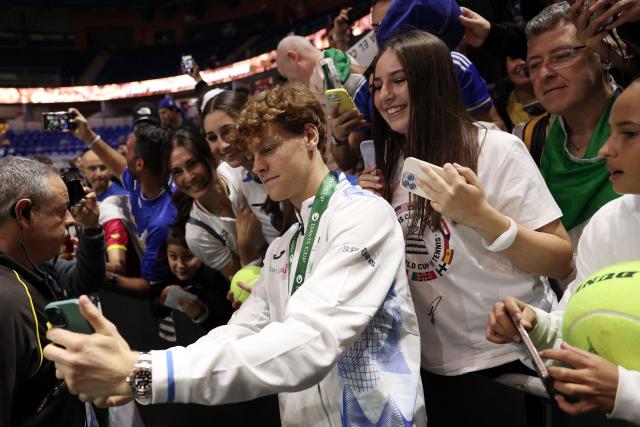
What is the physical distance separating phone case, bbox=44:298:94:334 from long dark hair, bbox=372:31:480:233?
3.44 feet

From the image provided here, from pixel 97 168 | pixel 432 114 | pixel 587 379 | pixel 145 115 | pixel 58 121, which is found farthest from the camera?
pixel 97 168

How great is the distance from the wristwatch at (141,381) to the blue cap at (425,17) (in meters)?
1.57

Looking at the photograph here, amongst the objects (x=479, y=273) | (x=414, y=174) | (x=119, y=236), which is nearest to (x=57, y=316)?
(x=414, y=174)

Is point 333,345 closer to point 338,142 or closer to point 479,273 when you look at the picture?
point 479,273

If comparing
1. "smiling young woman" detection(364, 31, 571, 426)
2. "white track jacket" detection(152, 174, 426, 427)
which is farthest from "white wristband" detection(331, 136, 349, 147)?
"white track jacket" detection(152, 174, 426, 427)

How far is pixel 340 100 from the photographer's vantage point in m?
2.34

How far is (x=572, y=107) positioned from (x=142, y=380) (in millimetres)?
1651

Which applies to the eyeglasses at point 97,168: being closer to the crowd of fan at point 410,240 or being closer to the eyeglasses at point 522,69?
the crowd of fan at point 410,240

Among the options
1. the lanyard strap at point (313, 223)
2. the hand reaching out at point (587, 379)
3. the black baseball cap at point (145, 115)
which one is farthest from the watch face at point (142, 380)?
the black baseball cap at point (145, 115)

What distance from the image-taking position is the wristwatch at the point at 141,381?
1.15m

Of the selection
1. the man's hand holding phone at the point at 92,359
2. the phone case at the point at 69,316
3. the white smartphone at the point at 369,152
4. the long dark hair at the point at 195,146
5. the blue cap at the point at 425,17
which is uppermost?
the blue cap at the point at 425,17

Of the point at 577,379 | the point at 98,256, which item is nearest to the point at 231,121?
the point at 98,256

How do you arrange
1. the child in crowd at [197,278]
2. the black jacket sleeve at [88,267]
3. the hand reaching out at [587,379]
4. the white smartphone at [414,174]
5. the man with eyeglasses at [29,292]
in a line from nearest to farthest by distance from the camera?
the hand reaching out at [587,379], the white smartphone at [414,174], the man with eyeglasses at [29,292], the black jacket sleeve at [88,267], the child in crowd at [197,278]

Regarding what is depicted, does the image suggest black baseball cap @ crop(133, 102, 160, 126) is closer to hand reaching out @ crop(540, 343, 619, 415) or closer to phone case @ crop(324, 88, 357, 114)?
phone case @ crop(324, 88, 357, 114)
